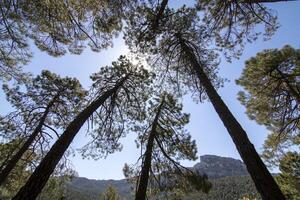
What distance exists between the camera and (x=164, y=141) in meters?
10.7

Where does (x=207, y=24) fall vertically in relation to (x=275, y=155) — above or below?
above

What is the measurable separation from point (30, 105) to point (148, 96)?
5.85 metres

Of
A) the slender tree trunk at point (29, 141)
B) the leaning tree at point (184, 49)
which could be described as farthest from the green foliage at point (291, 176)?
the slender tree trunk at point (29, 141)

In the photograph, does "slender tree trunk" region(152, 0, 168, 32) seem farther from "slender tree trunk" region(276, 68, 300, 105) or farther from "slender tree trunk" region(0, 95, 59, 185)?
"slender tree trunk" region(0, 95, 59, 185)

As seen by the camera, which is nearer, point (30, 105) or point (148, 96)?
point (148, 96)

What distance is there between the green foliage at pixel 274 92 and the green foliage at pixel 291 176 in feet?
8.69

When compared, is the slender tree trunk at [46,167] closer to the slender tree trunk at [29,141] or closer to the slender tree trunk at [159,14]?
the slender tree trunk at [159,14]

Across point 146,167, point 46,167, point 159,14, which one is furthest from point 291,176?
point 46,167

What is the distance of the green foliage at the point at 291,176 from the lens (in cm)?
1431

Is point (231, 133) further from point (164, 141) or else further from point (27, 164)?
point (27, 164)

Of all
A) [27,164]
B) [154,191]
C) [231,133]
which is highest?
[27,164]

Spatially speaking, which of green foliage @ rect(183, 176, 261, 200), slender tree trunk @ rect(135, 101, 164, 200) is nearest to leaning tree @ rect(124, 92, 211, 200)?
slender tree trunk @ rect(135, 101, 164, 200)

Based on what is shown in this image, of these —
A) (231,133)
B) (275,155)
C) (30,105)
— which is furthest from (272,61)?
(30,105)

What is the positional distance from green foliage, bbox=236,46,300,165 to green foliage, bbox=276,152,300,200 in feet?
8.69
